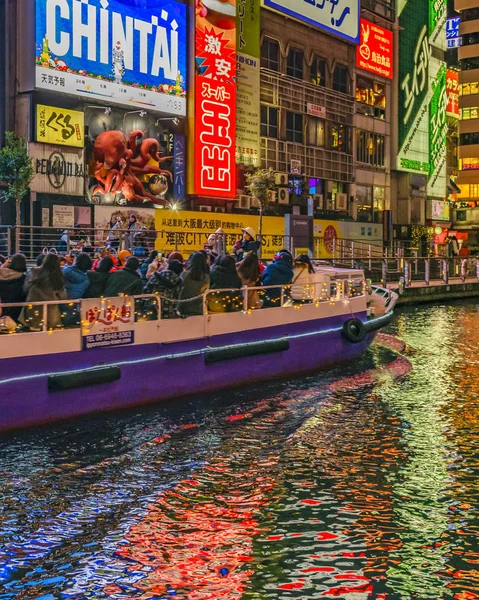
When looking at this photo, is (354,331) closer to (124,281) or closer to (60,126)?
(124,281)

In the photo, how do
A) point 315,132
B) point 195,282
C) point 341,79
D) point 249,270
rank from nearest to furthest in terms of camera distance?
point 195,282
point 249,270
point 315,132
point 341,79

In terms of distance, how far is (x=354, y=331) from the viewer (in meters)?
18.3

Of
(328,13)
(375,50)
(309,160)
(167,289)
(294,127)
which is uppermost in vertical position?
(328,13)

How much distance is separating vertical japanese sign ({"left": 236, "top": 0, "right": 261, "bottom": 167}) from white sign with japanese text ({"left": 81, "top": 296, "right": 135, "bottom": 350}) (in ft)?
105

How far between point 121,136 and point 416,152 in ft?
109

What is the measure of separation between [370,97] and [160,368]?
160ft

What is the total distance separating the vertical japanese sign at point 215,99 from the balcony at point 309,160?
15.1ft

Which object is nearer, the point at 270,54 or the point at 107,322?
the point at 107,322

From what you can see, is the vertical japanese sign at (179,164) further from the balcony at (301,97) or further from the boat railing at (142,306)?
the boat railing at (142,306)

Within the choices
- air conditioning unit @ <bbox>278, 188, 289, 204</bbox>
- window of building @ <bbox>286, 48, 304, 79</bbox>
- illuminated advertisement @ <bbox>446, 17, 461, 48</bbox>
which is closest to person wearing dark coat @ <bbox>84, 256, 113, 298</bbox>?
air conditioning unit @ <bbox>278, 188, 289, 204</bbox>

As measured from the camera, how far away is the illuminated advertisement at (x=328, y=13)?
4797 cm

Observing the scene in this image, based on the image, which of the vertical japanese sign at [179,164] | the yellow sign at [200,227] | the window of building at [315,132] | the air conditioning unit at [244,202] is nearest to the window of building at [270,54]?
the window of building at [315,132]

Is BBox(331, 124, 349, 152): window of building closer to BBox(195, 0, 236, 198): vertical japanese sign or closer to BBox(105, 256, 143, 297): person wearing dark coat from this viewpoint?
BBox(195, 0, 236, 198): vertical japanese sign

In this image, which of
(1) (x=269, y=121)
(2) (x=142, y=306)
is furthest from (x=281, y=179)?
(2) (x=142, y=306)
